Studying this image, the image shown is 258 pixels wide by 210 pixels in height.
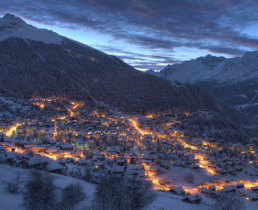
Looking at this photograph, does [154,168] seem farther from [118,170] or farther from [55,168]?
[55,168]

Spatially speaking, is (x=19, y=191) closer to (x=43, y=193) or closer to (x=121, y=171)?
(x=43, y=193)

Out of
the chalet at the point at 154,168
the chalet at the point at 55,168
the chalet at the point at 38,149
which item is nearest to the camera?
the chalet at the point at 55,168

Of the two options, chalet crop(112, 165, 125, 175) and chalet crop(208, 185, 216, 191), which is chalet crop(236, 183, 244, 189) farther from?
chalet crop(112, 165, 125, 175)

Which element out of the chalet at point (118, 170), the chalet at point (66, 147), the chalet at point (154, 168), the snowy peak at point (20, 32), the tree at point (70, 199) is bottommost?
the chalet at point (154, 168)

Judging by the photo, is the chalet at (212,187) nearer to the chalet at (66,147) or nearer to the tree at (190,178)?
the tree at (190,178)

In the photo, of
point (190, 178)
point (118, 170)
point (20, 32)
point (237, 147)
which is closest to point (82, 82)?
point (20, 32)

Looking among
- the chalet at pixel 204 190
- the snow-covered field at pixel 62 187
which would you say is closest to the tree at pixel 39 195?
the snow-covered field at pixel 62 187
